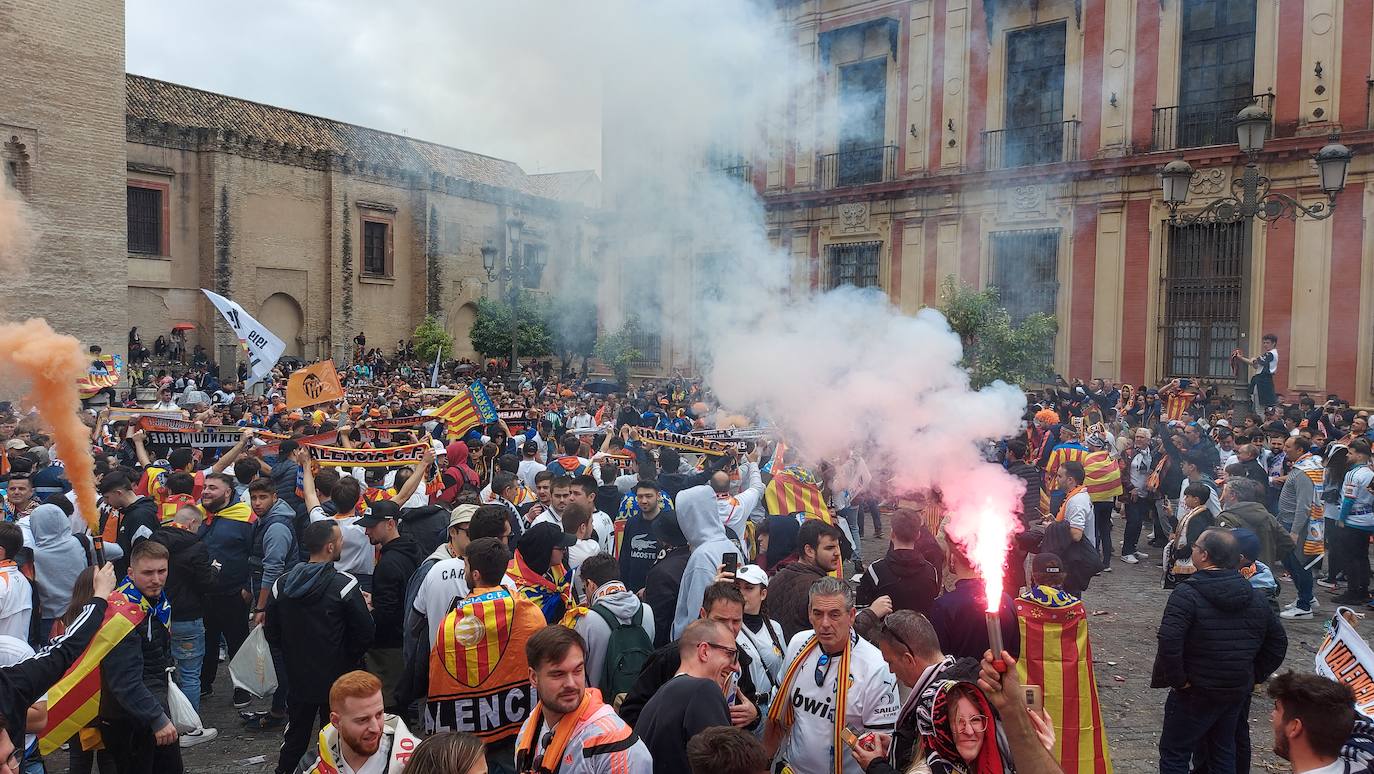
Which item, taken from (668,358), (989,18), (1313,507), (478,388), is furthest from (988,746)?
(989,18)

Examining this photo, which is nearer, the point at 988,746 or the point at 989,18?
the point at 988,746

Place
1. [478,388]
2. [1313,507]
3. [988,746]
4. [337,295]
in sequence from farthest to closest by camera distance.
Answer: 1. [337,295]
2. [478,388]
3. [1313,507]
4. [988,746]

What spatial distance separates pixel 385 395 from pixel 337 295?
1815 centimetres

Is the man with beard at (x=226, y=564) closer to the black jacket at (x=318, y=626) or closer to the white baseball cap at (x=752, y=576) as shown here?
the black jacket at (x=318, y=626)

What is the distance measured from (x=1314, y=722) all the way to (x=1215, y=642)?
6.16 ft

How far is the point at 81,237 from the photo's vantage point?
2595 centimetres

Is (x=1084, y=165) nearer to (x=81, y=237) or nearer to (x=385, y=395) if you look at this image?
(x=385, y=395)

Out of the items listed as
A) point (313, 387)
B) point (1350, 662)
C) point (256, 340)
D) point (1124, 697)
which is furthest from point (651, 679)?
point (256, 340)

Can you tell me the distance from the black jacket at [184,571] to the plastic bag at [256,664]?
0.43 m

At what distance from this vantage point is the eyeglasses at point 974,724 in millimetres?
3150

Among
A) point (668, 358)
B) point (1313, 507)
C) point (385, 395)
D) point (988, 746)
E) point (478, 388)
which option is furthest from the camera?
point (385, 395)

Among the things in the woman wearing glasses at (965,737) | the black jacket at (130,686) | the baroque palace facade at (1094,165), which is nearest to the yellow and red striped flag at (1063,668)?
the woman wearing glasses at (965,737)

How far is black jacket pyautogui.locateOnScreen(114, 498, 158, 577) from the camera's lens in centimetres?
662

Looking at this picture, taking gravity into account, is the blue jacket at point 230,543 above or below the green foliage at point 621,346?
below
